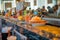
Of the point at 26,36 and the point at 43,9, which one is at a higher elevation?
the point at 43,9

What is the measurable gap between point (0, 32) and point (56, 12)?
136cm

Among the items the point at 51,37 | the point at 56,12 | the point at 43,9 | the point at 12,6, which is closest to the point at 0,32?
the point at 12,6

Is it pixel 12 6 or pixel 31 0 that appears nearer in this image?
pixel 31 0

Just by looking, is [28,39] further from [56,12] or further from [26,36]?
[56,12]

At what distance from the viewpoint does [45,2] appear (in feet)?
5.91

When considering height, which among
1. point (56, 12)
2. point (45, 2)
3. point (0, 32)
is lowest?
point (0, 32)

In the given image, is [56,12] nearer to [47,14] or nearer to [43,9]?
[47,14]

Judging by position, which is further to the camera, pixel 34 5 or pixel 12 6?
pixel 12 6

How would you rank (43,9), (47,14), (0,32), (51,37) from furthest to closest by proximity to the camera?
(0,32), (43,9), (47,14), (51,37)

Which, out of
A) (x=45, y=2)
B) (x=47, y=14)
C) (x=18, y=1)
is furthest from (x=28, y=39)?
(x=18, y=1)

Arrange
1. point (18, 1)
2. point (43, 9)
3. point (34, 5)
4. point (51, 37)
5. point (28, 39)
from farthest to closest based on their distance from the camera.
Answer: point (18, 1)
point (34, 5)
point (43, 9)
point (28, 39)
point (51, 37)

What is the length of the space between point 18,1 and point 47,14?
80 cm

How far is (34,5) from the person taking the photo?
194 centimetres

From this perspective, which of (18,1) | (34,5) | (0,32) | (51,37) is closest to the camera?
(51,37)
